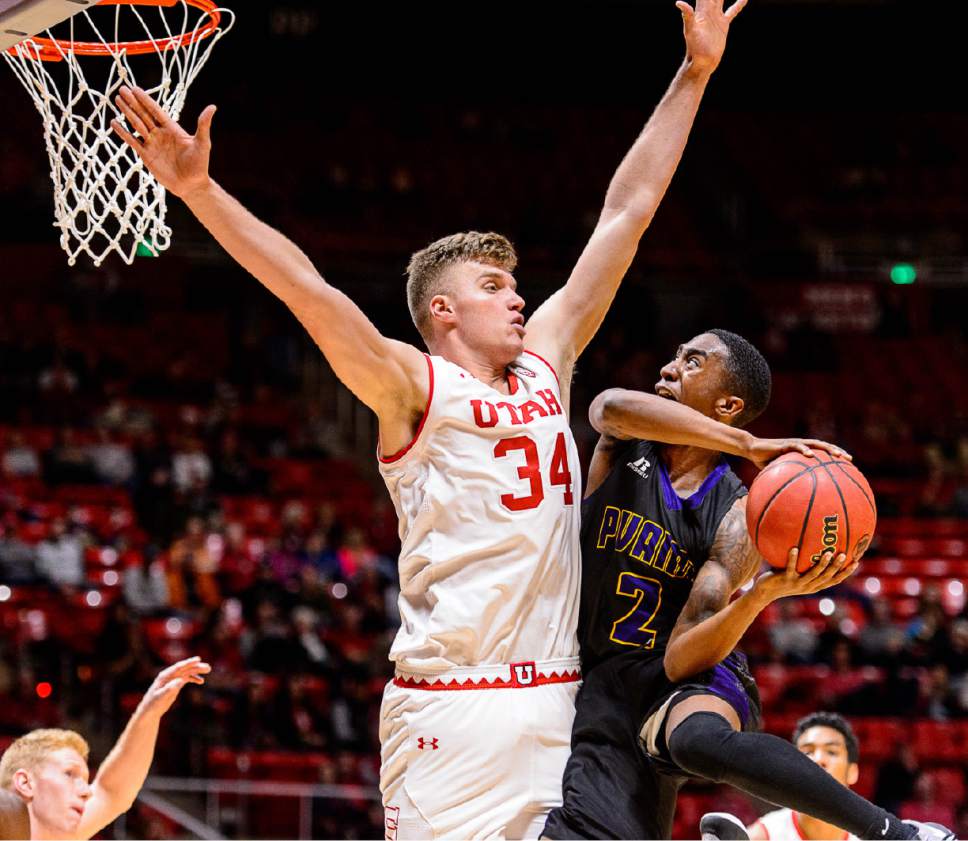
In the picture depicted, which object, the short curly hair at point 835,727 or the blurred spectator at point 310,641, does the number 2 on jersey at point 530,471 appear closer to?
the short curly hair at point 835,727

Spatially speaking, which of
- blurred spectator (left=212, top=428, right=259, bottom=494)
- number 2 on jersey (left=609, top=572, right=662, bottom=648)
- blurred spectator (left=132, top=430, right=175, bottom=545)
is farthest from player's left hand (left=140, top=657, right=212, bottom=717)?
blurred spectator (left=212, top=428, right=259, bottom=494)

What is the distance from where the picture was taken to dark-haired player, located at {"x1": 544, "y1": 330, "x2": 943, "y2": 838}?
3801mm

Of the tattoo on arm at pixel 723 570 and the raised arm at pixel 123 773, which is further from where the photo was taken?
the raised arm at pixel 123 773

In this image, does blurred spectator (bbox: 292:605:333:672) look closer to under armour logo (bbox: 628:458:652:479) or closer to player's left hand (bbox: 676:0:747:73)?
under armour logo (bbox: 628:458:652:479)

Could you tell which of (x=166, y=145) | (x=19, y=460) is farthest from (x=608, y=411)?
(x=19, y=460)

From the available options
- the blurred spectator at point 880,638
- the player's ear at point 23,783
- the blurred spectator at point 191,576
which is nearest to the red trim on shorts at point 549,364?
the player's ear at point 23,783

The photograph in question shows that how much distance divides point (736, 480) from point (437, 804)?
51.0 inches

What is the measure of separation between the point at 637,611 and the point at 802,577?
603 millimetres

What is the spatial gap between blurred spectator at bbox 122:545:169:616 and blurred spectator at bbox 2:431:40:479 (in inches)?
91.9

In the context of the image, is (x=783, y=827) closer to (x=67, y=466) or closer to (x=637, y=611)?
(x=637, y=611)

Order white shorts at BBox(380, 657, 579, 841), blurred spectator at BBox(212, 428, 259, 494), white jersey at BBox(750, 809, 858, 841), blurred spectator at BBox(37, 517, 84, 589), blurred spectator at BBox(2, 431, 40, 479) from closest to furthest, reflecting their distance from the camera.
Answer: white shorts at BBox(380, 657, 579, 841) < white jersey at BBox(750, 809, 858, 841) < blurred spectator at BBox(37, 517, 84, 589) < blurred spectator at BBox(2, 431, 40, 479) < blurred spectator at BBox(212, 428, 259, 494)

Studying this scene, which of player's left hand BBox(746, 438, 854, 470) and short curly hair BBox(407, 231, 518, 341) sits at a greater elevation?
short curly hair BBox(407, 231, 518, 341)

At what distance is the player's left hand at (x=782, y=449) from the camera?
3910 mm

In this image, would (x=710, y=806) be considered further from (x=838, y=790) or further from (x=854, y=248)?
(x=854, y=248)
